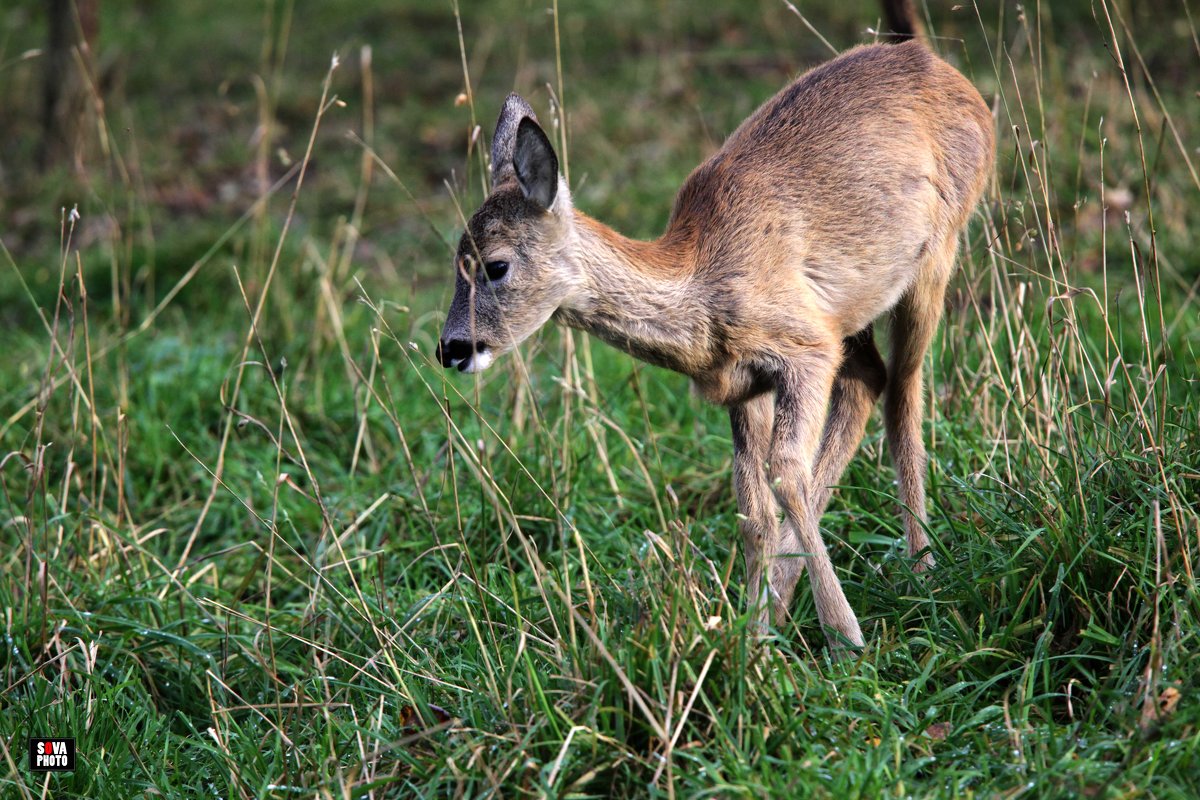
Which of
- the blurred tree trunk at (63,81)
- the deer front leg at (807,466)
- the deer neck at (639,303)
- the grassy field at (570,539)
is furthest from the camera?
the blurred tree trunk at (63,81)

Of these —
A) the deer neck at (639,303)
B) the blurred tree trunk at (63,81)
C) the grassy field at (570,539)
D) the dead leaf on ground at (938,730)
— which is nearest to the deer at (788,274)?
the deer neck at (639,303)

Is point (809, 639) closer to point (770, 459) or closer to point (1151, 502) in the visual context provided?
point (770, 459)

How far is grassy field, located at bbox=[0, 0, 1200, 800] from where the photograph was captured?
106 inches

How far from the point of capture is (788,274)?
3.46 meters

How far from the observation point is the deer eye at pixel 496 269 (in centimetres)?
328

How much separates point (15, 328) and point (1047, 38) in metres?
6.51

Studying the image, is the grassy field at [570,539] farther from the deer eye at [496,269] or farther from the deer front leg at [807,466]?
the deer eye at [496,269]

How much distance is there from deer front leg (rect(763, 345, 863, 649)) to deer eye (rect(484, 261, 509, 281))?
83 cm

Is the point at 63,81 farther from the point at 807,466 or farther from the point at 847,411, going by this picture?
the point at 807,466

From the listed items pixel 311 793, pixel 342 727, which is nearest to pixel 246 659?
pixel 342 727

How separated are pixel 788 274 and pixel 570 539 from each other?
122 centimetres

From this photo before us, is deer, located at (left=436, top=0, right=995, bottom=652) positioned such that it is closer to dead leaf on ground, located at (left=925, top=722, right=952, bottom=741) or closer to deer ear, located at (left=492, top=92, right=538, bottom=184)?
deer ear, located at (left=492, top=92, right=538, bottom=184)

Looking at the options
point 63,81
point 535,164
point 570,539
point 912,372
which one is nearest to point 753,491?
point 912,372

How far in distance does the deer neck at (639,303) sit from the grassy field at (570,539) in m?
0.26
